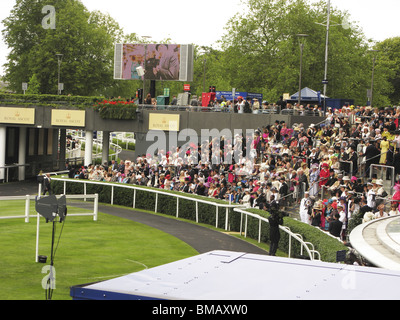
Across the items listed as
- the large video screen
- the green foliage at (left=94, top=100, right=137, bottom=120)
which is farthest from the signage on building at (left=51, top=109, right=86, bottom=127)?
the large video screen

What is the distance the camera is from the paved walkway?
2009 centimetres

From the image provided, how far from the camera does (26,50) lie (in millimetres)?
62906

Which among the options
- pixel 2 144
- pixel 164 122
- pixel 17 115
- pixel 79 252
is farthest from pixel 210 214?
pixel 2 144

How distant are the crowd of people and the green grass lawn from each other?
4.15 meters

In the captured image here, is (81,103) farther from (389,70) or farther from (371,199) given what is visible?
(389,70)

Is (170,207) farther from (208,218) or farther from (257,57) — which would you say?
(257,57)

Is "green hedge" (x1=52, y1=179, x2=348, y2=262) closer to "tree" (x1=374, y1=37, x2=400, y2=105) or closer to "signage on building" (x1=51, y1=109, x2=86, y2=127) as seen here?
"signage on building" (x1=51, y1=109, x2=86, y2=127)

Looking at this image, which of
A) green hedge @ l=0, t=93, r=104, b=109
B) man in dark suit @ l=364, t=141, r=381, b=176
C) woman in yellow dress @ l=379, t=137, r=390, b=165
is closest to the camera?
woman in yellow dress @ l=379, t=137, r=390, b=165

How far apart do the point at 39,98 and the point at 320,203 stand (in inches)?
1011

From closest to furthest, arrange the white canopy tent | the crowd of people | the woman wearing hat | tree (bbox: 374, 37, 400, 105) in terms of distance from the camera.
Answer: the white canopy tent < the crowd of people < the woman wearing hat < tree (bbox: 374, 37, 400, 105)

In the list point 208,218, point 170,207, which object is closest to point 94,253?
point 208,218

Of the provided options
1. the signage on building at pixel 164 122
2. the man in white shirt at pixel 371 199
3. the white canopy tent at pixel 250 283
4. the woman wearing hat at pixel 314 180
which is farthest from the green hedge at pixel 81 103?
the white canopy tent at pixel 250 283

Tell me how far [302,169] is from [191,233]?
469 cm

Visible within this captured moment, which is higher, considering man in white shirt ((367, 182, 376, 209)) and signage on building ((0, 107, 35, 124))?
signage on building ((0, 107, 35, 124))
